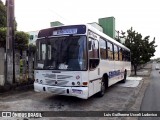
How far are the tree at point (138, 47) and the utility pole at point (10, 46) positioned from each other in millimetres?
20110

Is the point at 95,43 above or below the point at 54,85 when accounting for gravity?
above

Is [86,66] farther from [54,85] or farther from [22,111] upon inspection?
[22,111]

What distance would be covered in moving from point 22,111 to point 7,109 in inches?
23.5

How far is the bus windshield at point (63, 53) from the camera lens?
24.5 ft

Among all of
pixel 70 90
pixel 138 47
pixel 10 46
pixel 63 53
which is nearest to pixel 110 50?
pixel 63 53

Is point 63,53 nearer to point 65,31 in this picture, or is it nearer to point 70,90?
point 65,31

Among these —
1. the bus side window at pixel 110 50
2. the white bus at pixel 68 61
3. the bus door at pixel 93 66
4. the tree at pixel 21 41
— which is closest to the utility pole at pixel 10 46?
the tree at pixel 21 41

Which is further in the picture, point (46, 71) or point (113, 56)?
point (113, 56)

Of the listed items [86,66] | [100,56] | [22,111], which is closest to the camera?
[22,111]

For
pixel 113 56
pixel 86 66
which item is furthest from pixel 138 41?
pixel 86 66

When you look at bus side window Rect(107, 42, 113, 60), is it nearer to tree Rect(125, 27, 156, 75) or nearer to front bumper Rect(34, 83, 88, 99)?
front bumper Rect(34, 83, 88, 99)

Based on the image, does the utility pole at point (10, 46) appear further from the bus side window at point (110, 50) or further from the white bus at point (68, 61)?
the bus side window at point (110, 50)

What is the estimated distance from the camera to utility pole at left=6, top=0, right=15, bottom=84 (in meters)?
10.2

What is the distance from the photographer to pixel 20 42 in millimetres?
11539
